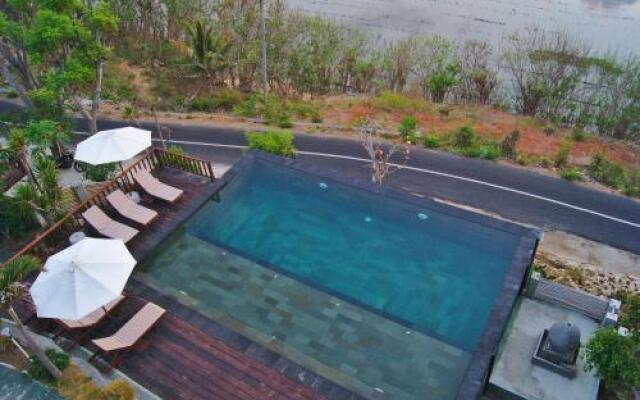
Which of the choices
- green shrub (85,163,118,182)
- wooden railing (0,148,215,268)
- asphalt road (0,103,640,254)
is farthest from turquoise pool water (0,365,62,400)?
asphalt road (0,103,640,254)

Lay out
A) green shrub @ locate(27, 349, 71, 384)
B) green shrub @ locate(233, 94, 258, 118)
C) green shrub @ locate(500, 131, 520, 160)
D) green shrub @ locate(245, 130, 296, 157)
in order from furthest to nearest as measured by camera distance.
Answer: green shrub @ locate(233, 94, 258, 118) → green shrub @ locate(500, 131, 520, 160) → green shrub @ locate(245, 130, 296, 157) → green shrub @ locate(27, 349, 71, 384)

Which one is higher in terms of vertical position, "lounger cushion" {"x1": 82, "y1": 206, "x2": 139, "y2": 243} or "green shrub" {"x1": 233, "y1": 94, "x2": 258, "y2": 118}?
"lounger cushion" {"x1": 82, "y1": 206, "x2": 139, "y2": 243}

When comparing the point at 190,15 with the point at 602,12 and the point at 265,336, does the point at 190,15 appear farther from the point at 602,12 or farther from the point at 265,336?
the point at 602,12

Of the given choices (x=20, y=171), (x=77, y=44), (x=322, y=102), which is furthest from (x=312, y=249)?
(x=322, y=102)

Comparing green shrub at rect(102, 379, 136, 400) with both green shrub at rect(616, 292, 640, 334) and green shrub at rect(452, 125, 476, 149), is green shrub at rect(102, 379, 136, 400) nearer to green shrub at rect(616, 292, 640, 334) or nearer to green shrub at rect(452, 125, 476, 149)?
green shrub at rect(616, 292, 640, 334)

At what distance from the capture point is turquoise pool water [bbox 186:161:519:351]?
13.3 metres

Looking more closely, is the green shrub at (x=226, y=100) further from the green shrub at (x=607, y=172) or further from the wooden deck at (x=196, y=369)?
the wooden deck at (x=196, y=369)

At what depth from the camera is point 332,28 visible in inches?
1271

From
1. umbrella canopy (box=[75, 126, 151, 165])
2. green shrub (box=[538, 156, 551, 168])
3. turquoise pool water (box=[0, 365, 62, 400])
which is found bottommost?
turquoise pool water (box=[0, 365, 62, 400])

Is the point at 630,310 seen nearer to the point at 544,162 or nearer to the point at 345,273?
the point at 345,273

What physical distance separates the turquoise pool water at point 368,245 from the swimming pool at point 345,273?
1.3 inches

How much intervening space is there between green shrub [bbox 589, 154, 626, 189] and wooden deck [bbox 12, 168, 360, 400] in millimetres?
16950

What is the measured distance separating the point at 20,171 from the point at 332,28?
2094 cm

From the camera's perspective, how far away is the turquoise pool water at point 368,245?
43.7ft
